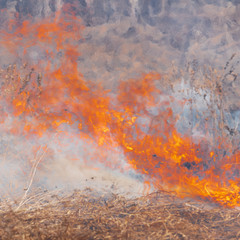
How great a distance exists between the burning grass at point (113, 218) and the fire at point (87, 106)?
0.52 meters

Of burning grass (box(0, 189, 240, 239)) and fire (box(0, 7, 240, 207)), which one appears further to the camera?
fire (box(0, 7, 240, 207))

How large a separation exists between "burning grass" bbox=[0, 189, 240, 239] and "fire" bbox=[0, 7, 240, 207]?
522 millimetres

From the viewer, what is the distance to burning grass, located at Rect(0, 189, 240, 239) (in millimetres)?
2372

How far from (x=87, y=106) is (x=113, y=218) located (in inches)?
62.1

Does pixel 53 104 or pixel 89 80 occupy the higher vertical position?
pixel 89 80

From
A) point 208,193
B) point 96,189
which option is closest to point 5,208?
point 96,189

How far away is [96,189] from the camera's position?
3379 mm

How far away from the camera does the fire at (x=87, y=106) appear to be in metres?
3.55

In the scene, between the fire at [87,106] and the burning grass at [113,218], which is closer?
the burning grass at [113,218]

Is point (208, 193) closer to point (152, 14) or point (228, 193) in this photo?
point (228, 193)

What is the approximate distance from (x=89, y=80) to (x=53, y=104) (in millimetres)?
608

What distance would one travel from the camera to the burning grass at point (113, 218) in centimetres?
237

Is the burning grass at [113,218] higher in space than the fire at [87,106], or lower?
lower

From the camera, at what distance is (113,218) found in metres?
2.73
